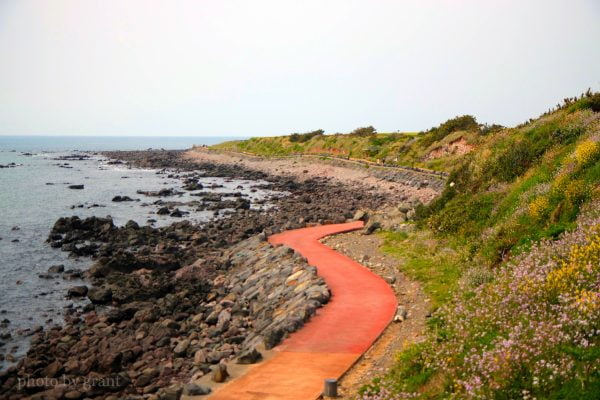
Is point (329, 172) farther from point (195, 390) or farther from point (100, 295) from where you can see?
point (195, 390)

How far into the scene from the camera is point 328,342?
13.8 m

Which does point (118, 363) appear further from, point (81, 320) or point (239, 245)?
point (239, 245)

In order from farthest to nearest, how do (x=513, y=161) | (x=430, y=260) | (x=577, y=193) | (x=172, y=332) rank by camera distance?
(x=513, y=161) → (x=430, y=260) → (x=172, y=332) → (x=577, y=193)

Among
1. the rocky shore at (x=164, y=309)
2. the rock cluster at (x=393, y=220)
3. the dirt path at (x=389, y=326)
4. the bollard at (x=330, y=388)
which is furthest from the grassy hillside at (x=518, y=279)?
the rocky shore at (x=164, y=309)

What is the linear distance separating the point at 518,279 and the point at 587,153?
819 centimetres

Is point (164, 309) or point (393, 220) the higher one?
point (393, 220)

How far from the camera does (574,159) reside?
18.3 metres

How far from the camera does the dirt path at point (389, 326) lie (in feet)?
38.2

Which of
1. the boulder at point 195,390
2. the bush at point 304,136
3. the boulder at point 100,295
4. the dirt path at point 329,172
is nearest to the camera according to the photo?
the boulder at point 195,390

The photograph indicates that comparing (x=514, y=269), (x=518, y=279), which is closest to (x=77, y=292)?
(x=514, y=269)

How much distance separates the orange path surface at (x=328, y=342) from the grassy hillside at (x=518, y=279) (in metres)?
1.59

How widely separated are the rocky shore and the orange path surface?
0.56m

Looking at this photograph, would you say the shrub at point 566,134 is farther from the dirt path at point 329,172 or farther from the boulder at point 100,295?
the boulder at point 100,295

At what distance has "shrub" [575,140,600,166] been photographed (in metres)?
17.2
